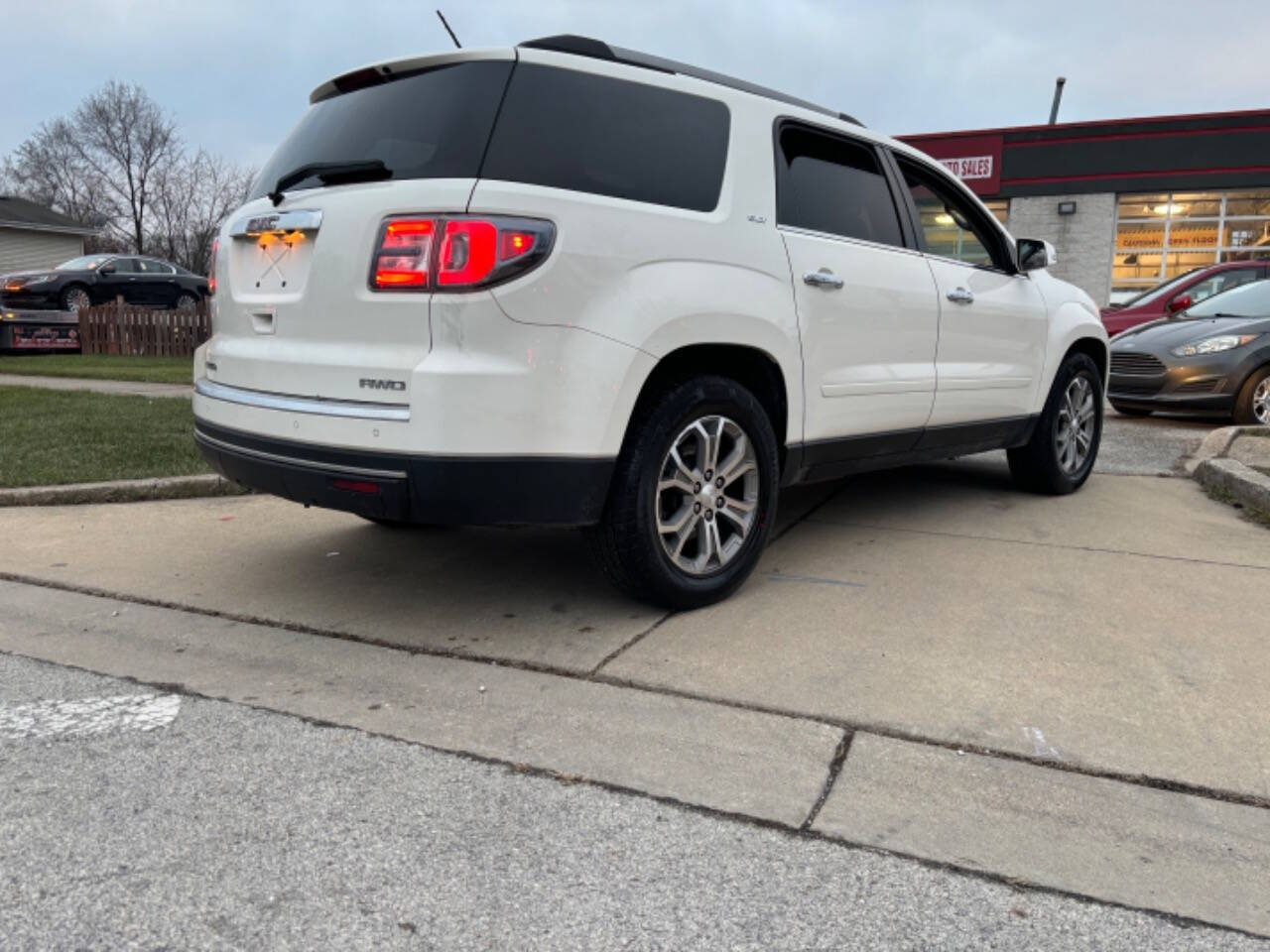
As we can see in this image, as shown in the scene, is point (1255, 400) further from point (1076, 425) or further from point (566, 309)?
point (566, 309)

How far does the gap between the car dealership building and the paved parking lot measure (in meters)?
20.0

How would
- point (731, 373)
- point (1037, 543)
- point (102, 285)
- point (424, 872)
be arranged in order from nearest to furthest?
point (424, 872) → point (731, 373) → point (1037, 543) → point (102, 285)

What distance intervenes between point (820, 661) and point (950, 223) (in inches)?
122

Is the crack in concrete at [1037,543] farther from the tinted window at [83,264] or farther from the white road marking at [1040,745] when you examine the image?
the tinted window at [83,264]

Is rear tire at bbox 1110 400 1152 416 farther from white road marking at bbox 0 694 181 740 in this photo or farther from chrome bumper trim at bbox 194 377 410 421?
white road marking at bbox 0 694 181 740

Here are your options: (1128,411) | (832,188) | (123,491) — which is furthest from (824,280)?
(1128,411)

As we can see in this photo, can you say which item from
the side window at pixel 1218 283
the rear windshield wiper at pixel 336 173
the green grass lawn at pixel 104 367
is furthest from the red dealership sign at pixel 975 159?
the rear windshield wiper at pixel 336 173

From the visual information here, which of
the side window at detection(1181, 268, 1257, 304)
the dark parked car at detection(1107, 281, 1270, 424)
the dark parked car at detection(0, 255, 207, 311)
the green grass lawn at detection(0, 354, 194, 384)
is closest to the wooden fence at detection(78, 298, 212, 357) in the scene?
the green grass lawn at detection(0, 354, 194, 384)

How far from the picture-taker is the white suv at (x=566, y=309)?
299 cm

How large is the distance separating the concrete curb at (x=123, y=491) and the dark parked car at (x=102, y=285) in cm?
1528

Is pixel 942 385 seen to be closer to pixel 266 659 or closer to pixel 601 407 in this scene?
pixel 601 407

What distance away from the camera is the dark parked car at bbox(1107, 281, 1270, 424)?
8820mm

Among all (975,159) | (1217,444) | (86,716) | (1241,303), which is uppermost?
(975,159)

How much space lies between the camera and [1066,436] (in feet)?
19.4
